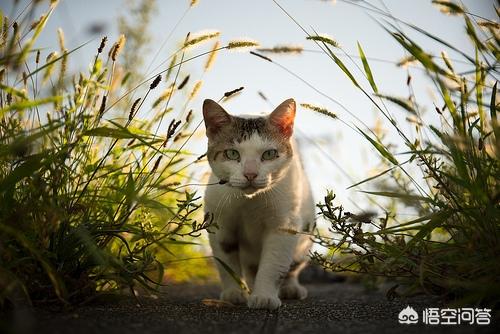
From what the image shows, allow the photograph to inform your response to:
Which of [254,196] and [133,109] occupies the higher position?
[133,109]

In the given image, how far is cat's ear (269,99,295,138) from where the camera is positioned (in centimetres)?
261

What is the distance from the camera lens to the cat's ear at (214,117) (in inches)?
99.7

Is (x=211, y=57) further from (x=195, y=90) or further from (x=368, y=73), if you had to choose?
(x=368, y=73)

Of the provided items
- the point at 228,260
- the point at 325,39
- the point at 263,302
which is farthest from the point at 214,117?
the point at 263,302

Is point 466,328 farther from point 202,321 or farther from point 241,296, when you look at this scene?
point 241,296

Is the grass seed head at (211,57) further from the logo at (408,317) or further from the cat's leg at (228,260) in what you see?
the logo at (408,317)

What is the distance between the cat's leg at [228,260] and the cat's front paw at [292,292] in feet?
1.40

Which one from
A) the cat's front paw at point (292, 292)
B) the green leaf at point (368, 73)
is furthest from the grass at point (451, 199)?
the cat's front paw at point (292, 292)

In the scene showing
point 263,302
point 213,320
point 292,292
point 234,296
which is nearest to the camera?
point 213,320

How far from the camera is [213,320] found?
1.59 m

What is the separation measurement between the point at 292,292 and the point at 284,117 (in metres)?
1.05

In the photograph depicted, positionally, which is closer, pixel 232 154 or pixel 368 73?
pixel 368 73

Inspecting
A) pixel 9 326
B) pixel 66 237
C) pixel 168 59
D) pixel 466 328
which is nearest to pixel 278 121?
pixel 168 59

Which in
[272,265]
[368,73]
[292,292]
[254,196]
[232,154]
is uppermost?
[368,73]
